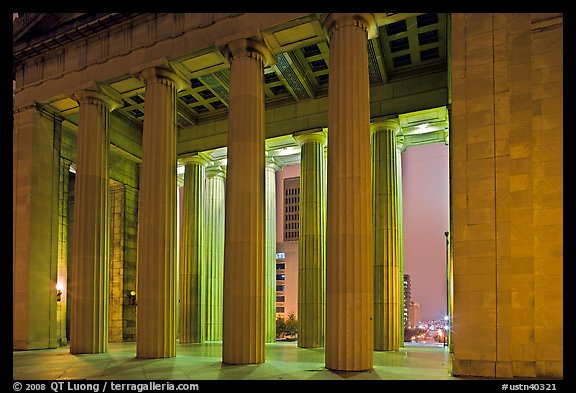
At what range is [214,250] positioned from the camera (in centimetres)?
4953

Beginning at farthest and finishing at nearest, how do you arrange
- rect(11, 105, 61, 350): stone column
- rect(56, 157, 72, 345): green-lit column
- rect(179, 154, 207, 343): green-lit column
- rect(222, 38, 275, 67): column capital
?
rect(179, 154, 207, 343): green-lit column → rect(56, 157, 72, 345): green-lit column → rect(11, 105, 61, 350): stone column → rect(222, 38, 275, 67): column capital

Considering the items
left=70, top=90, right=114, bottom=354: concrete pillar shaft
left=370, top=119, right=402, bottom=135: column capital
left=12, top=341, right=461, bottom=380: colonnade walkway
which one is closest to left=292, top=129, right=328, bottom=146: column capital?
left=370, top=119, right=402, bottom=135: column capital

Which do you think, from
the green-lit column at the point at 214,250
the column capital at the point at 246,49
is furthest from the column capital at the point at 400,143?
the green-lit column at the point at 214,250

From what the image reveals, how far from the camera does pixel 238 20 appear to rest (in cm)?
2806

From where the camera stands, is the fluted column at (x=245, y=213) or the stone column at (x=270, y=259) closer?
the fluted column at (x=245, y=213)

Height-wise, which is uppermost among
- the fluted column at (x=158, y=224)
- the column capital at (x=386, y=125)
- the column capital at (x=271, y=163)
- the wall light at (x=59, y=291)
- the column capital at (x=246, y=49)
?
the column capital at (x=246, y=49)

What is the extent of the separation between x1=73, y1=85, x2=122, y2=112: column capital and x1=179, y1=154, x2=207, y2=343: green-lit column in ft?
42.2

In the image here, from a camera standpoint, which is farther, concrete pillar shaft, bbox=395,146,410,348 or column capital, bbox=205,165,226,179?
column capital, bbox=205,165,226,179

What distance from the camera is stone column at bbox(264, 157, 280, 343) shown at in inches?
1814

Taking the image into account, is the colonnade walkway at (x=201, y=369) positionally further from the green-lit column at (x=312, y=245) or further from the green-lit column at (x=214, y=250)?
the green-lit column at (x=214, y=250)

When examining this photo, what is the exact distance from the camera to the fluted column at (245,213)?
1011 inches

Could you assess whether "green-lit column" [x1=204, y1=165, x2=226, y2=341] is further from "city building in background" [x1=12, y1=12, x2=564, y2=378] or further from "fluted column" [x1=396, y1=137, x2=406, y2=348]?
"fluted column" [x1=396, y1=137, x2=406, y2=348]

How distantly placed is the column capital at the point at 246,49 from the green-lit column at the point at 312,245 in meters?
13.5
